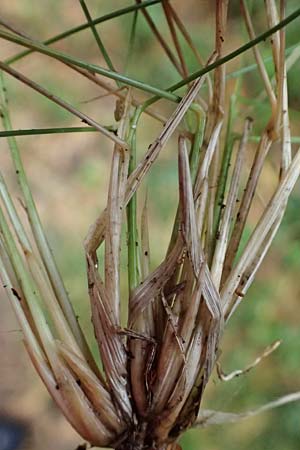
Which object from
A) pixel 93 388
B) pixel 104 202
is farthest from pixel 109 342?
pixel 104 202

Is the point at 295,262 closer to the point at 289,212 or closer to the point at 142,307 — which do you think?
the point at 289,212

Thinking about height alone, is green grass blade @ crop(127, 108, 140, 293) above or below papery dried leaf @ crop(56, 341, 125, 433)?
above

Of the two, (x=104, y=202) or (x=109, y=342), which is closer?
(x=109, y=342)

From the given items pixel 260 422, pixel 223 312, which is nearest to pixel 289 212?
pixel 260 422

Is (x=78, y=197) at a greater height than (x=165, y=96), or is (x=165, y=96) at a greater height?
(x=165, y=96)

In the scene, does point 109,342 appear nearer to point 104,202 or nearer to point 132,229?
point 132,229

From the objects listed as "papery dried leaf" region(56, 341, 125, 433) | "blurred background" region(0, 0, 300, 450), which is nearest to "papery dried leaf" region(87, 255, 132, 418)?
"papery dried leaf" region(56, 341, 125, 433)

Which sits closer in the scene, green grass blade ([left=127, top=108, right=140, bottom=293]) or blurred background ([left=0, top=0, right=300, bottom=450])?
green grass blade ([left=127, top=108, right=140, bottom=293])

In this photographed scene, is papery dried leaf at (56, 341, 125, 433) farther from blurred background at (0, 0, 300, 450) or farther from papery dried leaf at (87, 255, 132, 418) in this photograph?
blurred background at (0, 0, 300, 450)
